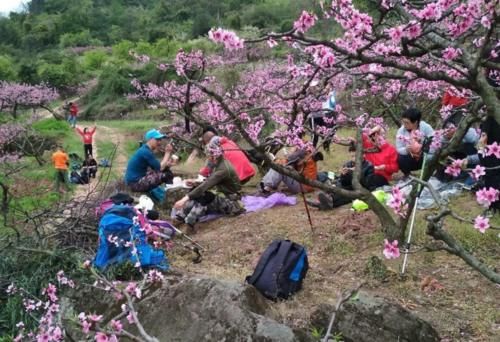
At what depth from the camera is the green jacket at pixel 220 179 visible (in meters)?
6.21

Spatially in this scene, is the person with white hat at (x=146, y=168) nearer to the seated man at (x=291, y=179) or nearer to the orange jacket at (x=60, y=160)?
the seated man at (x=291, y=179)

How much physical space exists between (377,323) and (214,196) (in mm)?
3443

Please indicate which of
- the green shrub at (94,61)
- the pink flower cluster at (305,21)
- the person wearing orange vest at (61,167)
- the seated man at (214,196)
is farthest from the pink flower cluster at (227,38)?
the green shrub at (94,61)

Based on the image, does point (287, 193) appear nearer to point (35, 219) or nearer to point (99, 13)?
point (35, 219)

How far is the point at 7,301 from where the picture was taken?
473cm

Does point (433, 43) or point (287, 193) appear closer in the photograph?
point (433, 43)

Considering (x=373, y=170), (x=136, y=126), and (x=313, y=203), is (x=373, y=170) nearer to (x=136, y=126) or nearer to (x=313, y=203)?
(x=313, y=203)

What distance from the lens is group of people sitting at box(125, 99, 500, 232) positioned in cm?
589

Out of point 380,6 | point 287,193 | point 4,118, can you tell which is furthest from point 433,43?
point 4,118

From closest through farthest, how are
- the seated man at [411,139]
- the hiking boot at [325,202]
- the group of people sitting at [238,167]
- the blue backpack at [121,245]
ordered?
the blue backpack at [121,245]
the seated man at [411,139]
the group of people sitting at [238,167]
the hiking boot at [325,202]

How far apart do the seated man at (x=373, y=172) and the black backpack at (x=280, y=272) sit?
76.7 inches

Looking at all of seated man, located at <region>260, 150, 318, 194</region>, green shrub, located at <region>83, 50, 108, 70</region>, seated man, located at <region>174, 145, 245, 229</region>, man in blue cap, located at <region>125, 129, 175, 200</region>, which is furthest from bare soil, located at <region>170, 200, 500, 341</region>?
green shrub, located at <region>83, 50, 108, 70</region>

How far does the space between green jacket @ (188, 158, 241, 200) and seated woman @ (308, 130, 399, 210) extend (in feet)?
3.09

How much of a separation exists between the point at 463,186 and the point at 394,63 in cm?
359
